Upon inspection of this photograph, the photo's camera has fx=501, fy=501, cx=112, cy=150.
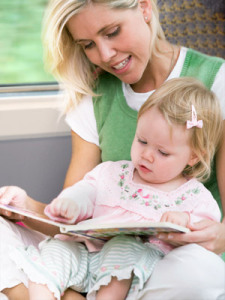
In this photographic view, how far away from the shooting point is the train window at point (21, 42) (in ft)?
6.48

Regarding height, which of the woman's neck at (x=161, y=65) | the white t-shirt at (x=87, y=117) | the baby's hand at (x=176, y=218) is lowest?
the baby's hand at (x=176, y=218)

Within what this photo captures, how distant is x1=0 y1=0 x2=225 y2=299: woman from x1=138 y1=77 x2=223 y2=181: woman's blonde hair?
9 cm

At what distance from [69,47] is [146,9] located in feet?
0.95

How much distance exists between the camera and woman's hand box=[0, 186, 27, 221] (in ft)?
4.82

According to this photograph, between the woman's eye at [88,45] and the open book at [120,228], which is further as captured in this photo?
the woman's eye at [88,45]

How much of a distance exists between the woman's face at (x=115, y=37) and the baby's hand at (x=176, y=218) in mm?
493

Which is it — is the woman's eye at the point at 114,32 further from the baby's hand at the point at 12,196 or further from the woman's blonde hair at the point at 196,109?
the baby's hand at the point at 12,196

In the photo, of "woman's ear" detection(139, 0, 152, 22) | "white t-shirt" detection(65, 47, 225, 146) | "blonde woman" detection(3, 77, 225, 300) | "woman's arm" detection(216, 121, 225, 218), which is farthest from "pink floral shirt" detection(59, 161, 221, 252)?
"woman's ear" detection(139, 0, 152, 22)

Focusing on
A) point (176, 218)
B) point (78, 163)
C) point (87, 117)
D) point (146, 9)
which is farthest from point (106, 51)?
point (176, 218)

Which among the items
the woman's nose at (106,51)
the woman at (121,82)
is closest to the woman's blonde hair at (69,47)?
the woman at (121,82)

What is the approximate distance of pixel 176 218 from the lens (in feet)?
4.19

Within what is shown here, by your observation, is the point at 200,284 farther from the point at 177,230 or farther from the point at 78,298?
the point at 78,298

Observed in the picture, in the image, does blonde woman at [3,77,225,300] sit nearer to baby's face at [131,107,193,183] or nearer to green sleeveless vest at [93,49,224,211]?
baby's face at [131,107,193,183]

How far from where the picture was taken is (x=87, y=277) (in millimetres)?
1432
